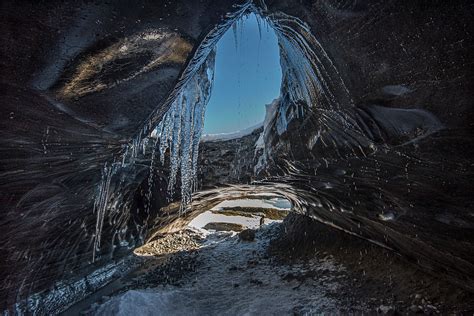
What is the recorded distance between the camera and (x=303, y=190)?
19.2 feet

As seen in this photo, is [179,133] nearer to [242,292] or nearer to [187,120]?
[187,120]

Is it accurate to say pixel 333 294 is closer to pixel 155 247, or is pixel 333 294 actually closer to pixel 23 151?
pixel 23 151

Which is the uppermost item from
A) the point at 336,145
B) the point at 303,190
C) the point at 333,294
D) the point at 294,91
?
the point at 294,91

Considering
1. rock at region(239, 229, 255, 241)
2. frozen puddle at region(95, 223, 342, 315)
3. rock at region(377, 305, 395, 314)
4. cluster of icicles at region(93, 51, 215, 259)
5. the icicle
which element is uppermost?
cluster of icicles at region(93, 51, 215, 259)

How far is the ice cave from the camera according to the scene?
231 cm

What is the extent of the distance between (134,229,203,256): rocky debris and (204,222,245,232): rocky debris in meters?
1.12

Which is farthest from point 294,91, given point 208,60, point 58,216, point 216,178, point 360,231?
point 58,216

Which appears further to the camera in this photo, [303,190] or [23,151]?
[303,190]

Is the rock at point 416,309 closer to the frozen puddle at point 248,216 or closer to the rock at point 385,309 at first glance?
the rock at point 385,309

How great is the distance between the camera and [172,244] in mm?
8945

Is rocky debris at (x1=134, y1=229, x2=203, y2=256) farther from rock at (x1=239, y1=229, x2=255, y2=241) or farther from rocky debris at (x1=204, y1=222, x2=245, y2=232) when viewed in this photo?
rock at (x1=239, y1=229, x2=255, y2=241)

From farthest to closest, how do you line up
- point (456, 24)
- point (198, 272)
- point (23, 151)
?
point (198, 272)
point (23, 151)
point (456, 24)

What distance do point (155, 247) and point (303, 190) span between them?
5232 millimetres

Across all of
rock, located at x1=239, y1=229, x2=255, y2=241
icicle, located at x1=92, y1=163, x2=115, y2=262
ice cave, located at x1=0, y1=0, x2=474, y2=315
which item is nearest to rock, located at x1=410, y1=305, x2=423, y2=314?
ice cave, located at x1=0, y1=0, x2=474, y2=315
